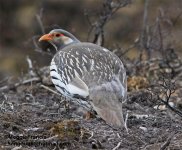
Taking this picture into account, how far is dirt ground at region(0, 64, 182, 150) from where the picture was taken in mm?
7328

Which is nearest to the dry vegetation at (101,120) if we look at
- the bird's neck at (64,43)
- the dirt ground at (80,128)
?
the dirt ground at (80,128)

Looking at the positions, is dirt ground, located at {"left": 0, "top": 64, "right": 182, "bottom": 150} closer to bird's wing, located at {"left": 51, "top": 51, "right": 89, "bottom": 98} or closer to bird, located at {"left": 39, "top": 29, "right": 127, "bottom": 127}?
bird, located at {"left": 39, "top": 29, "right": 127, "bottom": 127}

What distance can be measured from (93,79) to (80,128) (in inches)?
33.2

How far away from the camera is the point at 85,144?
7.45 m

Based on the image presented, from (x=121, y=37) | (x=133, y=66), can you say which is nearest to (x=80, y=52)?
(x=133, y=66)

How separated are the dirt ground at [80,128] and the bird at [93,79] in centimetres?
25

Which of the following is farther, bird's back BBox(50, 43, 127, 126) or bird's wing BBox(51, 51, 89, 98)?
bird's wing BBox(51, 51, 89, 98)

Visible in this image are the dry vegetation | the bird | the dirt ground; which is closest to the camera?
the dirt ground

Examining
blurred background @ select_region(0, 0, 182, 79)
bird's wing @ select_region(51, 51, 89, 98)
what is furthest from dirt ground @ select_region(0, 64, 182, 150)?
blurred background @ select_region(0, 0, 182, 79)

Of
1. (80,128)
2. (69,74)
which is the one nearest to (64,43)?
(69,74)

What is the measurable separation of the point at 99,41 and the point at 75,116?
3.42 meters

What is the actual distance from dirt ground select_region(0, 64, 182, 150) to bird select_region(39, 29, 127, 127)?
0.82 feet

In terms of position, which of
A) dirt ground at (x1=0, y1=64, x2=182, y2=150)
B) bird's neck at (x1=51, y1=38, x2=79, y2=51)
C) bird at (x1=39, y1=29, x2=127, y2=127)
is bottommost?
dirt ground at (x1=0, y1=64, x2=182, y2=150)

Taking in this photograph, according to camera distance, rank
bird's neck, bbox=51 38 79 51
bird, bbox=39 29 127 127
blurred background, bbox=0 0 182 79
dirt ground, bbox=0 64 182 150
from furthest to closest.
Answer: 1. blurred background, bbox=0 0 182 79
2. bird's neck, bbox=51 38 79 51
3. bird, bbox=39 29 127 127
4. dirt ground, bbox=0 64 182 150
